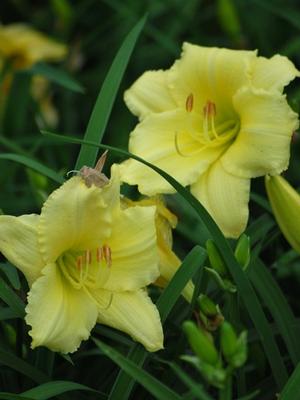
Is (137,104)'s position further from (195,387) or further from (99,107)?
(195,387)

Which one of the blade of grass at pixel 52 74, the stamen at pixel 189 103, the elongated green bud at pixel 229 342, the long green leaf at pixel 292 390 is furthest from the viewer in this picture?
the blade of grass at pixel 52 74

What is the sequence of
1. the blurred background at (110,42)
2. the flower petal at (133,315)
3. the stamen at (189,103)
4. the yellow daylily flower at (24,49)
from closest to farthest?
the flower petal at (133,315)
the stamen at (189,103)
the blurred background at (110,42)
the yellow daylily flower at (24,49)

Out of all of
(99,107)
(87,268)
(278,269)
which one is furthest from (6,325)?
(278,269)

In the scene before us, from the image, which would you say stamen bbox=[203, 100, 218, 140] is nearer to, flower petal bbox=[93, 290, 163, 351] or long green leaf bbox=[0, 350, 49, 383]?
flower petal bbox=[93, 290, 163, 351]

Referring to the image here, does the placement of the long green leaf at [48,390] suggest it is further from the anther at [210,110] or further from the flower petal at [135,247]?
the anther at [210,110]

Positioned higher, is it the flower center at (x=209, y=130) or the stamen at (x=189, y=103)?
the stamen at (x=189, y=103)

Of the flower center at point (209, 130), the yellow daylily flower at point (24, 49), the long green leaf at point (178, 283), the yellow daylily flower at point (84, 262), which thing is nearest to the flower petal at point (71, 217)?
the yellow daylily flower at point (84, 262)
